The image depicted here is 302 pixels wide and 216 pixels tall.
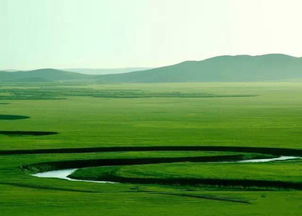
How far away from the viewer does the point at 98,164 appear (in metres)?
42.5

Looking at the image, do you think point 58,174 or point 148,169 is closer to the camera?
point 148,169

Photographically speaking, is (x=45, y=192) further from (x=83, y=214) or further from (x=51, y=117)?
(x=51, y=117)

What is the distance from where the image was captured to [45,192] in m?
32.3

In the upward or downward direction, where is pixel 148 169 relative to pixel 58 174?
upward

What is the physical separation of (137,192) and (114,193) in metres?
0.95

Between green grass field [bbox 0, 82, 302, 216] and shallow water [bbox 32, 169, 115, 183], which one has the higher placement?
green grass field [bbox 0, 82, 302, 216]

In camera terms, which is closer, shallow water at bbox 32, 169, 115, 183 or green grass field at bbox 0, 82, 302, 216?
green grass field at bbox 0, 82, 302, 216

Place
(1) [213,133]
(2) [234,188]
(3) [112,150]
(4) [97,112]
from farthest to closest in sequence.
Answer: (4) [97,112]
(1) [213,133]
(3) [112,150]
(2) [234,188]

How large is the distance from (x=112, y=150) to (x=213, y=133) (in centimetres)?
1347

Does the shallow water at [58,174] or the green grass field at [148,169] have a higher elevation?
the green grass field at [148,169]

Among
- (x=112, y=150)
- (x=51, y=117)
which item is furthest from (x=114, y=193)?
(x=51, y=117)

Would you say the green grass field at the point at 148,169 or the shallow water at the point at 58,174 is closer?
the green grass field at the point at 148,169

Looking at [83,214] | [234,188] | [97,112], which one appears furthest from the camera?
[97,112]

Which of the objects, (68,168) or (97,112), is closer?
(68,168)
